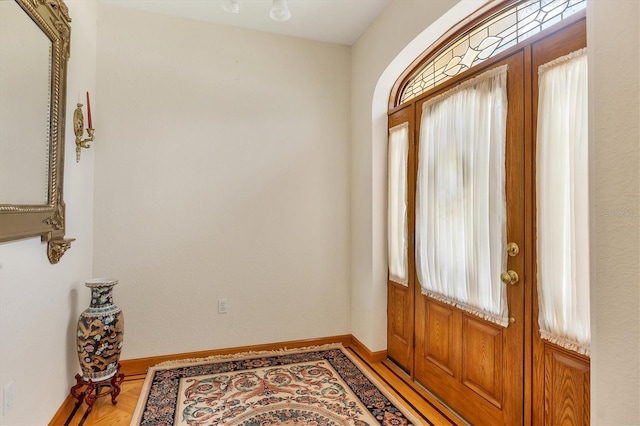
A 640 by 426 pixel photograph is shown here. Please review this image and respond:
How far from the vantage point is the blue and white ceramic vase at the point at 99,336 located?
84.0 inches

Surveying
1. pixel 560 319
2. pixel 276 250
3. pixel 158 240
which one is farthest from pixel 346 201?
pixel 560 319

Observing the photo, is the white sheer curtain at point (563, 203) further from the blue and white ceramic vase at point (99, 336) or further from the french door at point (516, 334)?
the blue and white ceramic vase at point (99, 336)

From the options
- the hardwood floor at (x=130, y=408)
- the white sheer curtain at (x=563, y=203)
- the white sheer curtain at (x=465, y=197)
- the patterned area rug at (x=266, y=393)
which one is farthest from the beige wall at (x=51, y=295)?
the white sheer curtain at (x=563, y=203)

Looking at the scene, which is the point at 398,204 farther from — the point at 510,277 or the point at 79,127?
the point at 79,127

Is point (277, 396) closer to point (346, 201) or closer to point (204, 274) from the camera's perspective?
point (204, 274)

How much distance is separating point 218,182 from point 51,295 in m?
1.42

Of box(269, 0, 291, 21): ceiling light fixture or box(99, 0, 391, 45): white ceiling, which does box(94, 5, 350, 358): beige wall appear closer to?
box(99, 0, 391, 45): white ceiling

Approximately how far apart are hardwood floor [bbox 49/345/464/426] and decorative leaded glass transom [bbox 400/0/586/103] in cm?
224

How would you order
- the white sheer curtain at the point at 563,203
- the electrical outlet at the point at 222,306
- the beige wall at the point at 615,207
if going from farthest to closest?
the electrical outlet at the point at 222,306 → the white sheer curtain at the point at 563,203 → the beige wall at the point at 615,207

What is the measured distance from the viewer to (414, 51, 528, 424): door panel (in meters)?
1.73

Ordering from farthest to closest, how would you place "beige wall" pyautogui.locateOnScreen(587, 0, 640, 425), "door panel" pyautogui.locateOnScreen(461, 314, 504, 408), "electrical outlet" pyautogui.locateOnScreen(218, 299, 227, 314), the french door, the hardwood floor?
"electrical outlet" pyautogui.locateOnScreen(218, 299, 227, 314) → the hardwood floor → "door panel" pyautogui.locateOnScreen(461, 314, 504, 408) → the french door → "beige wall" pyautogui.locateOnScreen(587, 0, 640, 425)

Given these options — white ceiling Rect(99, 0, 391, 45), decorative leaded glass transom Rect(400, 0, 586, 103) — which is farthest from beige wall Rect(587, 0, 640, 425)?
white ceiling Rect(99, 0, 391, 45)

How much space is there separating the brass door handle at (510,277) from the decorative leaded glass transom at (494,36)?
1233mm

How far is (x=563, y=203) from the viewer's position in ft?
4.93
